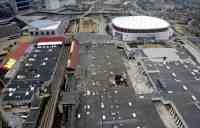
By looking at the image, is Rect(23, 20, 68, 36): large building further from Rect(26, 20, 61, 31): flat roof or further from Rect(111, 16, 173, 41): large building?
Rect(111, 16, 173, 41): large building

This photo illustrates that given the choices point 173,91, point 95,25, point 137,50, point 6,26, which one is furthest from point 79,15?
point 173,91

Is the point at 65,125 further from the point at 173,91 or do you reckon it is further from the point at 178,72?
the point at 178,72

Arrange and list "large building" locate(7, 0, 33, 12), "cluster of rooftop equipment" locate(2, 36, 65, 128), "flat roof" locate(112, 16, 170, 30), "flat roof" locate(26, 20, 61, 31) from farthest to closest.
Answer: "large building" locate(7, 0, 33, 12) < "flat roof" locate(26, 20, 61, 31) < "flat roof" locate(112, 16, 170, 30) < "cluster of rooftop equipment" locate(2, 36, 65, 128)

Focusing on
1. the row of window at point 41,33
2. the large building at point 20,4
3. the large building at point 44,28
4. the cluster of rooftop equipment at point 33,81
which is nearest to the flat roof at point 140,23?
the large building at point 44,28

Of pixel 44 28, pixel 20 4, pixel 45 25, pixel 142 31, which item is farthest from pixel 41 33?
pixel 142 31

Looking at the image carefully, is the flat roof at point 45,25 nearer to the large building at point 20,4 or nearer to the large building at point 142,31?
the large building at point 20,4

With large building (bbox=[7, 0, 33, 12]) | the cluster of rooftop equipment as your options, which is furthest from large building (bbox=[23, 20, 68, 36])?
large building (bbox=[7, 0, 33, 12])

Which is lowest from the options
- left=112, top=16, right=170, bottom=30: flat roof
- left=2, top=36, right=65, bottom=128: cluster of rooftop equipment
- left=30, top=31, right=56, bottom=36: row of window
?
left=2, top=36, right=65, bottom=128: cluster of rooftop equipment

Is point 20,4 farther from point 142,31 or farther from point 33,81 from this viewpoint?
point 33,81
